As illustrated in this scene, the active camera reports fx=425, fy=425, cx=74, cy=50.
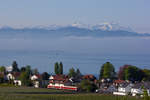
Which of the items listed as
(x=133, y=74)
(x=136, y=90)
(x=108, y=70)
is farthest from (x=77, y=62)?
(x=136, y=90)

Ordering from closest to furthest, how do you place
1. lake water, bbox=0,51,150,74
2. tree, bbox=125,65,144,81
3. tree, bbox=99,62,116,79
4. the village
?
the village → tree, bbox=125,65,144,81 → tree, bbox=99,62,116,79 → lake water, bbox=0,51,150,74

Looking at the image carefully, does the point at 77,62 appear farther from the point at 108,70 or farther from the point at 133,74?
the point at 133,74

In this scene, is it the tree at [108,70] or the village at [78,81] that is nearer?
the village at [78,81]

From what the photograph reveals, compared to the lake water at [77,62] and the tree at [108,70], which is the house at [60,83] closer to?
the tree at [108,70]

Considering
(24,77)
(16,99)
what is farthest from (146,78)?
(16,99)

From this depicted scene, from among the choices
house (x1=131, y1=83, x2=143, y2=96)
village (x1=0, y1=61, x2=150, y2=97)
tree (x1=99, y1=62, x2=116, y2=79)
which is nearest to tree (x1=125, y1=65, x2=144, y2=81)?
village (x1=0, y1=61, x2=150, y2=97)

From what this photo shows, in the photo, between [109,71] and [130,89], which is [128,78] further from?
[130,89]

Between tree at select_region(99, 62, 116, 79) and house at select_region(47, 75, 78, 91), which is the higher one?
tree at select_region(99, 62, 116, 79)

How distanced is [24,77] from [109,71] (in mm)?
12825

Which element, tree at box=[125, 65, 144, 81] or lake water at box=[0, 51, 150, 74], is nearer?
tree at box=[125, 65, 144, 81]

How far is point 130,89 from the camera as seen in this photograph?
1709 inches

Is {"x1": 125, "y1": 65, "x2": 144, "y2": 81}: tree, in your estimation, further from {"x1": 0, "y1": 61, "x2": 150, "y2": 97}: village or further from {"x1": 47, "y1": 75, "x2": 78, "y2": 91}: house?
{"x1": 47, "y1": 75, "x2": 78, "y2": 91}: house

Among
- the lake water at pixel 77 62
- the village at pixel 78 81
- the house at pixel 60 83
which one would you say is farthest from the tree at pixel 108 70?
the lake water at pixel 77 62

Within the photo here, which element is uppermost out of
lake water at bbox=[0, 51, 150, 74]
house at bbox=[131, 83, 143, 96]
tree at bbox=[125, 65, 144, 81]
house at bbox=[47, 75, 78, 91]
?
lake water at bbox=[0, 51, 150, 74]
